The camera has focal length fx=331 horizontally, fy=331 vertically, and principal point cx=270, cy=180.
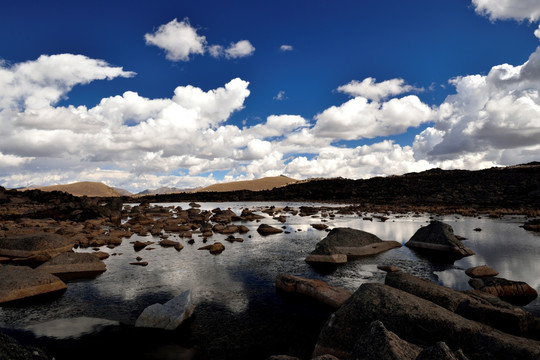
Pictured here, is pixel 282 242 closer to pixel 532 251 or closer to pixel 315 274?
pixel 315 274

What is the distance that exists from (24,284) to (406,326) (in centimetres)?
1021

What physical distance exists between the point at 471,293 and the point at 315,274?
5178 millimetres

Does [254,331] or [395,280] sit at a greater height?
[395,280]

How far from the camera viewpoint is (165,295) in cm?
978

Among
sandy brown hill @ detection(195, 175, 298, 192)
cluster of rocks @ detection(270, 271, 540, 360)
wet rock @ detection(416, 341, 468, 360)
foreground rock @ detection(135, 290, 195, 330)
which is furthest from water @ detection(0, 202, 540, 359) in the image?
sandy brown hill @ detection(195, 175, 298, 192)

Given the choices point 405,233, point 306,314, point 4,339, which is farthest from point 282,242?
point 4,339

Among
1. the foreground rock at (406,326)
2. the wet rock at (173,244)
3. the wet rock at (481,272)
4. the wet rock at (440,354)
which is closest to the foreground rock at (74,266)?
the wet rock at (173,244)

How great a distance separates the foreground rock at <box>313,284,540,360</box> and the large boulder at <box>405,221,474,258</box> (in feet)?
34.0

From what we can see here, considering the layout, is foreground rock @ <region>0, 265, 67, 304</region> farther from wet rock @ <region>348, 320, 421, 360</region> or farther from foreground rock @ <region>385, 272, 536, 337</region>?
foreground rock @ <region>385, 272, 536, 337</region>

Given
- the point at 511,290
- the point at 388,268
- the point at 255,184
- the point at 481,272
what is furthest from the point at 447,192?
the point at 255,184

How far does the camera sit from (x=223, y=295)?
9.78m

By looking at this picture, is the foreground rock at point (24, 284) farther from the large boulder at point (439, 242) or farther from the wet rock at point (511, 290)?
the large boulder at point (439, 242)

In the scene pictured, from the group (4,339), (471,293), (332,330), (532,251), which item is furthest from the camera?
(532,251)

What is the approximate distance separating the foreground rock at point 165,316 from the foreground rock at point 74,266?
5.39 m
